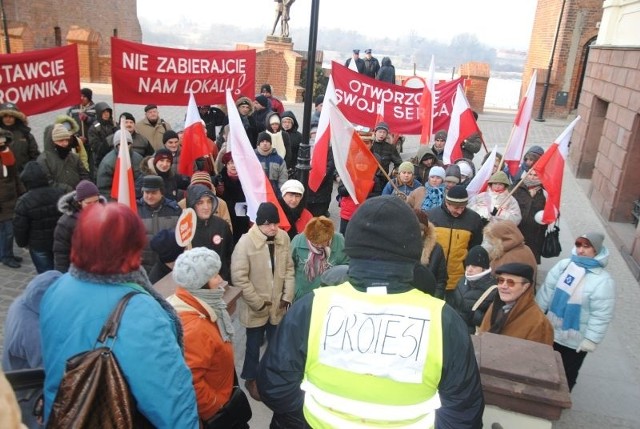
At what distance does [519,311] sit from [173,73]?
546 cm

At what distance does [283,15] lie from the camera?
2292 cm

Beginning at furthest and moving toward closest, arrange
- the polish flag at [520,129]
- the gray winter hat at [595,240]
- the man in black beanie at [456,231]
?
the polish flag at [520,129] < the man in black beanie at [456,231] < the gray winter hat at [595,240]

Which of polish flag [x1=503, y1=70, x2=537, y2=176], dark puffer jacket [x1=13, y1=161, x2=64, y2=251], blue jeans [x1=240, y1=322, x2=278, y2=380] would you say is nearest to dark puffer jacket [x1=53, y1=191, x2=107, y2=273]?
dark puffer jacket [x1=13, y1=161, x2=64, y2=251]

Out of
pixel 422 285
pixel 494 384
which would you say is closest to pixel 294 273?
pixel 422 285

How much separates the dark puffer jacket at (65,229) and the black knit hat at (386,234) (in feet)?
11.1

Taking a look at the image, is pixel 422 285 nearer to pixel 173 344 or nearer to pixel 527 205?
pixel 173 344

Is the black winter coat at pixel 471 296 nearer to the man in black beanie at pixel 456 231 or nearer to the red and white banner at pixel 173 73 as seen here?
the man in black beanie at pixel 456 231

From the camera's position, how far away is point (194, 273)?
2939mm

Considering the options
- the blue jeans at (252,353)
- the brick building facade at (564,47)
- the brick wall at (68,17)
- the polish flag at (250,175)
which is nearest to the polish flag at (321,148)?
the polish flag at (250,175)

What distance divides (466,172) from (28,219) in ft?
17.1

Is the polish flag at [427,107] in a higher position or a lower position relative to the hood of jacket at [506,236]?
higher

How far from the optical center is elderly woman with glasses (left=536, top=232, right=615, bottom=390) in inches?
165

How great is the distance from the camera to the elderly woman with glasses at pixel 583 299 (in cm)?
420

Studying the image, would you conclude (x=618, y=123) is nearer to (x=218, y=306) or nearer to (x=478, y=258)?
(x=478, y=258)
